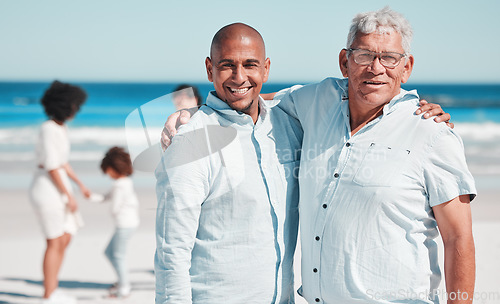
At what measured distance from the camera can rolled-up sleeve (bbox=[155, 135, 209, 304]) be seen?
242 cm

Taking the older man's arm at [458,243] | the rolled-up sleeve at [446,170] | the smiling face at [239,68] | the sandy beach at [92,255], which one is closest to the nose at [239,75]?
the smiling face at [239,68]

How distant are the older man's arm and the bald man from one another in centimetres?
75

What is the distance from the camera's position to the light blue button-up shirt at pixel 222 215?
2.43 m

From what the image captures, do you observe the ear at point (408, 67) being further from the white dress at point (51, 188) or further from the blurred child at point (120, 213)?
the white dress at point (51, 188)

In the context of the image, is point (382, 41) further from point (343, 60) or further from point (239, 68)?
point (239, 68)

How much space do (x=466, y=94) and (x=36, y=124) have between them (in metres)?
43.7

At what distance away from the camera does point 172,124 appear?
8.96ft

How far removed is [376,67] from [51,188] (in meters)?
3.96

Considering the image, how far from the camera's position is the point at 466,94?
55156mm

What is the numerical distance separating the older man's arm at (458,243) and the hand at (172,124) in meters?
1.31

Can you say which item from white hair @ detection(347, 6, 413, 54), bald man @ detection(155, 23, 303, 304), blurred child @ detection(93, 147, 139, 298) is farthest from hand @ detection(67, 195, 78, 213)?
white hair @ detection(347, 6, 413, 54)

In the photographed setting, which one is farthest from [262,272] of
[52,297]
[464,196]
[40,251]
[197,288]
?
[40,251]

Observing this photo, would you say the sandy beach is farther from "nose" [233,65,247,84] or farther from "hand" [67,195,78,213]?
"nose" [233,65,247,84]

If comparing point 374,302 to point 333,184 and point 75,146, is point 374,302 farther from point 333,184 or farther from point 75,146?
point 75,146
